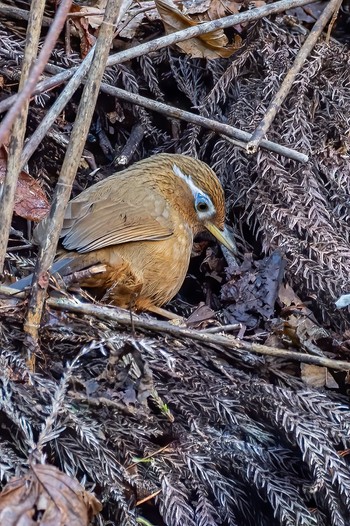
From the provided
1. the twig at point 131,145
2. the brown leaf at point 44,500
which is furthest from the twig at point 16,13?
the brown leaf at point 44,500

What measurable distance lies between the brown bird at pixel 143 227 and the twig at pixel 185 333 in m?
0.56

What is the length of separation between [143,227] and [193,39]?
1.06m

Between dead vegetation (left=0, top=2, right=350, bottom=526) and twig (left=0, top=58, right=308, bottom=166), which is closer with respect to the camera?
dead vegetation (left=0, top=2, right=350, bottom=526)

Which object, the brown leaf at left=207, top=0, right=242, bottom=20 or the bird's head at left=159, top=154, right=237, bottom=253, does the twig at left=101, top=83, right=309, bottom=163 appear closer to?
the bird's head at left=159, top=154, right=237, bottom=253

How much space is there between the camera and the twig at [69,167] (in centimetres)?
291

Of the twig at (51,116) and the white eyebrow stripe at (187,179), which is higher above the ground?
the twig at (51,116)

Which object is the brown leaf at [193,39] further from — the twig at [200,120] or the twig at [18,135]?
Answer: the twig at [18,135]

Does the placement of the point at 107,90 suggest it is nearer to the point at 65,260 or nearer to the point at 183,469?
the point at 65,260

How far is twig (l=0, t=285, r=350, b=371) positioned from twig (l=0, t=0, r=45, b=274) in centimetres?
42

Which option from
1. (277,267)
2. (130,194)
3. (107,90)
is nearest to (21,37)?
(107,90)

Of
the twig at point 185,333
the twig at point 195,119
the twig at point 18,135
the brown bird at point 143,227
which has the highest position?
the twig at point 18,135

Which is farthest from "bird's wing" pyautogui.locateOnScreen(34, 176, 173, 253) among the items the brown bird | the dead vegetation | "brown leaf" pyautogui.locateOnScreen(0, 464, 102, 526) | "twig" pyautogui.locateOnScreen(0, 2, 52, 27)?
"brown leaf" pyautogui.locateOnScreen(0, 464, 102, 526)

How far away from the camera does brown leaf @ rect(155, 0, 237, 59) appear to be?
4574 millimetres

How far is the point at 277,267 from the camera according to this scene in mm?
4223
